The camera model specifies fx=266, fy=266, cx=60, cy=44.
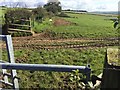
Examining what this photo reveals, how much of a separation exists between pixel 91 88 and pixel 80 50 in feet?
26.3

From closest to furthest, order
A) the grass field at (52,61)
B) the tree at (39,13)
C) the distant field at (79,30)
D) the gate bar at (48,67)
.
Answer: the gate bar at (48,67) → the grass field at (52,61) → the distant field at (79,30) → the tree at (39,13)

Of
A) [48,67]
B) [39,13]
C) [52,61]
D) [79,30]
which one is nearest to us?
[48,67]

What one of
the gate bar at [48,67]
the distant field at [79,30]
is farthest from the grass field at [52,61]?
the gate bar at [48,67]

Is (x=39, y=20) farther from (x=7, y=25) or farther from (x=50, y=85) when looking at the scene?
(x=50, y=85)

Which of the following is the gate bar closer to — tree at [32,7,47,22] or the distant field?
the distant field

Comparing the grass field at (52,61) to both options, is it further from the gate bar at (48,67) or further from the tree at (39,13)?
the tree at (39,13)

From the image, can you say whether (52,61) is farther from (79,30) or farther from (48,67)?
(79,30)

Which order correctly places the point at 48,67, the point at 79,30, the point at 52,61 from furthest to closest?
the point at 79,30, the point at 52,61, the point at 48,67

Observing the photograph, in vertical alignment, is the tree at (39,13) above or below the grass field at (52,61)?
above

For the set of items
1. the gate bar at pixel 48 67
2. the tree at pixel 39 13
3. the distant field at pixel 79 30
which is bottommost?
the distant field at pixel 79 30

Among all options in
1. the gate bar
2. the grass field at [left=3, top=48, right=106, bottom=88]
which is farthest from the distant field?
the gate bar

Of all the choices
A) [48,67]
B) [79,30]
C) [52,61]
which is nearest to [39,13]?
[79,30]

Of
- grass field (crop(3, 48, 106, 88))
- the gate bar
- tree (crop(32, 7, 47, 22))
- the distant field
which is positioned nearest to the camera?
the gate bar

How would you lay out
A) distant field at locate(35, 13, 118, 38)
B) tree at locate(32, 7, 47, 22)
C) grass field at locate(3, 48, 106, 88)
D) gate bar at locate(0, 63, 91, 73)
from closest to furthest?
gate bar at locate(0, 63, 91, 73)
grass field at locate(3, 48, 106, 88)
distant field at locate(35, 13, 118, 38)
tree at locate(32, 7, 47, 22)
